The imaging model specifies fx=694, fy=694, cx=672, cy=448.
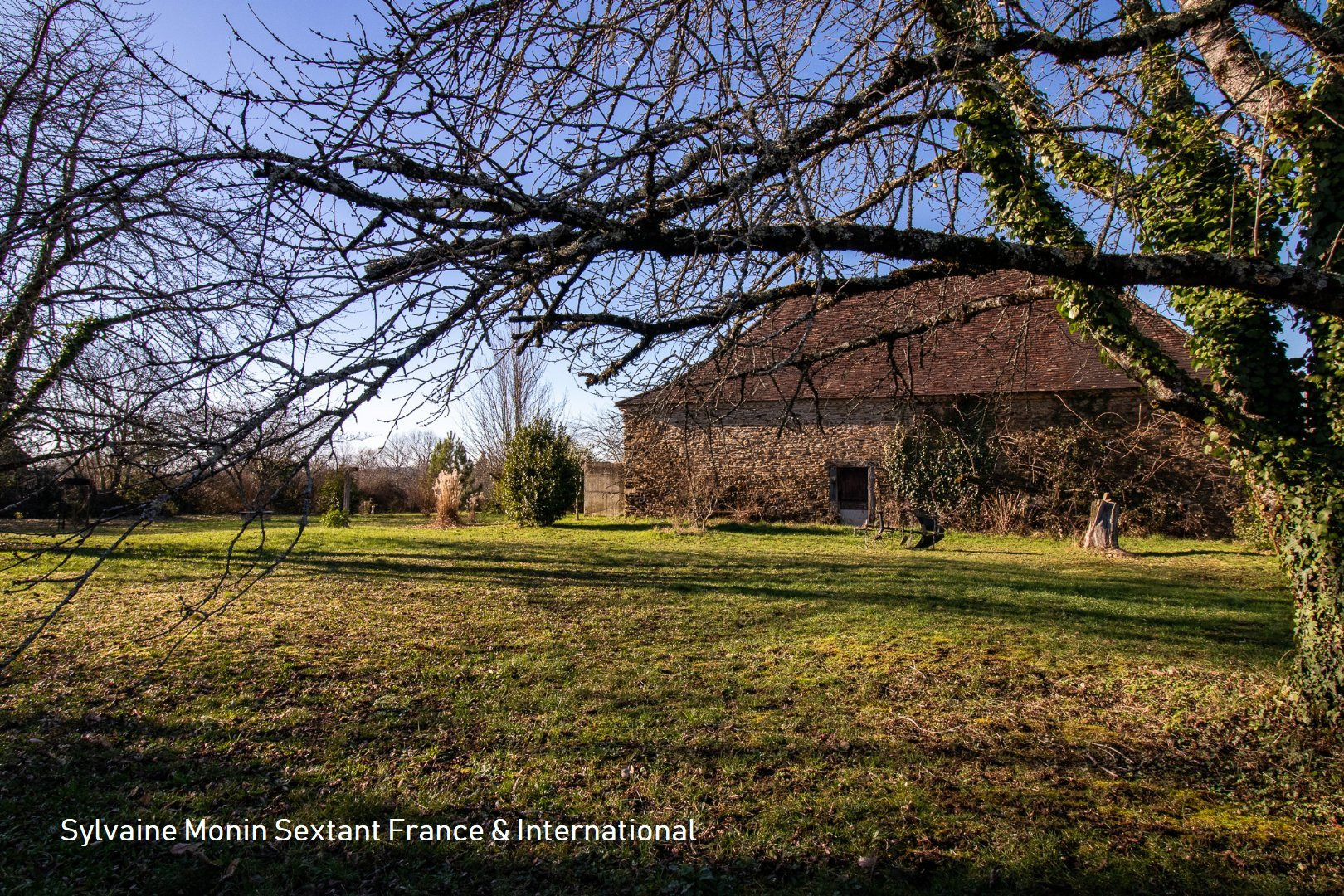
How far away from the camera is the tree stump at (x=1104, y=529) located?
41.2ft

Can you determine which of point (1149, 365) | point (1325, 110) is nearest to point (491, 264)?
point (1149, 365)

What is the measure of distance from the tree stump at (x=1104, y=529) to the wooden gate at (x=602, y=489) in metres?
12.0

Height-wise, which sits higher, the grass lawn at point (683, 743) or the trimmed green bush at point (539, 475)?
the trimmed green bush at point (539, 475)

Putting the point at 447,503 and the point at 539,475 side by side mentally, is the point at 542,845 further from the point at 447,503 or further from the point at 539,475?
the point at 447,503

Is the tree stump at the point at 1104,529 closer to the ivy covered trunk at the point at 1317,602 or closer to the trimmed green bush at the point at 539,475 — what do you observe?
the ivy covered trunk at the point at 1317,602

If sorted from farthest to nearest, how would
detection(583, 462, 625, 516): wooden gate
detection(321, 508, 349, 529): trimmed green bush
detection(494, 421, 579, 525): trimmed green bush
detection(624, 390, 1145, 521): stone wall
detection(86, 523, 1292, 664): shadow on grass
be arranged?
detection(583, 462, 625, 516): wooden gate < detection(321, 508, 349, 529): trimmed green bush < detection(494, 421, 579, 525): trimmed green bush < detection(624, 390, 1145, 521): stone wall < detection(86, 523, 1292, 664): shadow on grass

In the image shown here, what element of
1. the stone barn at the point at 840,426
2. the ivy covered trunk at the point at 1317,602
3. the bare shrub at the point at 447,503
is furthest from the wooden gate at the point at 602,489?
the ivy covered trunk at the point at 1317,602

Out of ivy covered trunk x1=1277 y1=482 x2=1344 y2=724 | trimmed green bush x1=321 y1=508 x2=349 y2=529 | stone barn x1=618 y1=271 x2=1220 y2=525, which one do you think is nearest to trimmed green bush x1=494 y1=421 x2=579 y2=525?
stone barn x1=618 y1=271 x2=1220 y2=525

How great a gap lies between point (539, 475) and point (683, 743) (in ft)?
44.7

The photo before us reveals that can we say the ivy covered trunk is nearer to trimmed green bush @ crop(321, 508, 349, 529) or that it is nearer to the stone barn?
the stone barn

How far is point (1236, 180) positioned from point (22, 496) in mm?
6356

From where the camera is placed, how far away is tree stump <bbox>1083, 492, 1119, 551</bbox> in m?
12.6

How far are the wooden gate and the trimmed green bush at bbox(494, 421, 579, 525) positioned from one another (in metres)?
3.01

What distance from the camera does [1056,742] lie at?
4.11m
